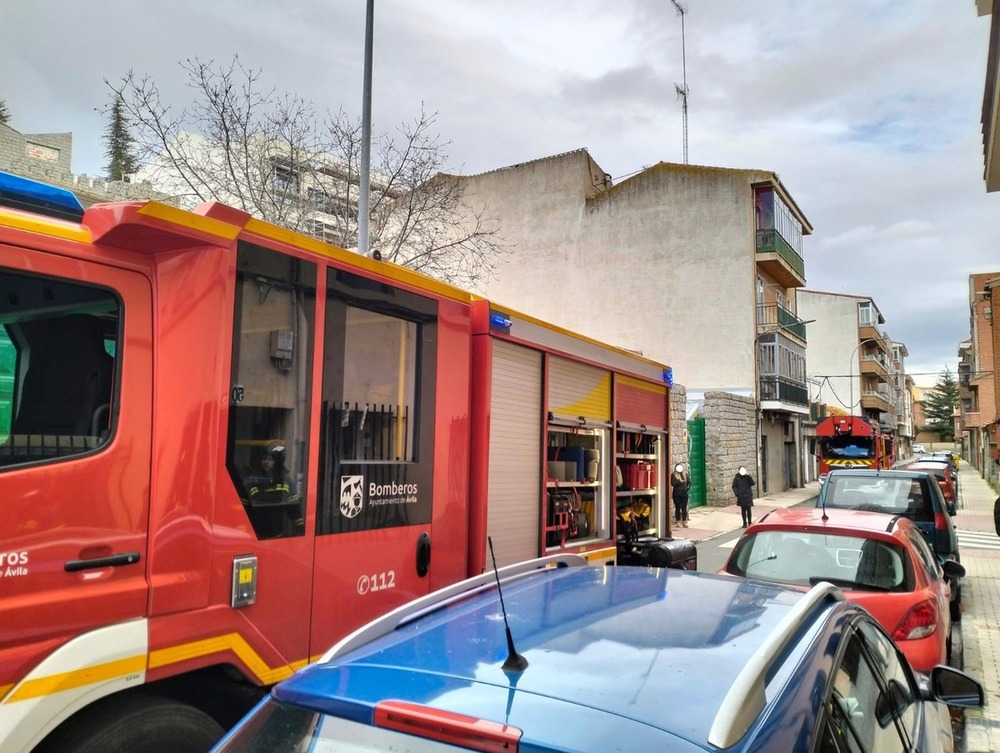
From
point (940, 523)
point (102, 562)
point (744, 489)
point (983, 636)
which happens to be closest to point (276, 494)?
point (102, 562)

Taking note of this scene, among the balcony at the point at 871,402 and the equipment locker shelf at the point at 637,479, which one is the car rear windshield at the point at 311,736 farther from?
the balcony at the point at 871,402

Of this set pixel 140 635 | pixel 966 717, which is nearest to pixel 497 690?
pixel 140 635

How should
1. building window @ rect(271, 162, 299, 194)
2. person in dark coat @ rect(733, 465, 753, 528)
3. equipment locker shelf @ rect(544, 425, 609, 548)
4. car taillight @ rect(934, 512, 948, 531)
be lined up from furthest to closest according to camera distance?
person in dark coat @ rect(733, 465, 753, 528)
building window @ rect(271, 162, 299, 194)
car taillight @ rect(934, 512, 948, 531)
equipment locker shelf @ rect(544, 425, 609, 548)

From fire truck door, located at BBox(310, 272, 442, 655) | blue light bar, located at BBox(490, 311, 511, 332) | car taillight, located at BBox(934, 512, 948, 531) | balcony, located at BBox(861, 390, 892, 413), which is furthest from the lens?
balcony, located at BBox(861, 390, 892, 413)

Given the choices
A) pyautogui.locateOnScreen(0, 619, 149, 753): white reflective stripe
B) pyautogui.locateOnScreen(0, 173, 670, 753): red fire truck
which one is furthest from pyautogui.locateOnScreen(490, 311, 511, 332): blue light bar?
pyautogui.locateOnScreen(0, 619, 149, 753): white reflective stripe

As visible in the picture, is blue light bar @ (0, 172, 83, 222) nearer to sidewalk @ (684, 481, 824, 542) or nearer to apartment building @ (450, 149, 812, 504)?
sidewalk @ (684, 481, 824, 542)

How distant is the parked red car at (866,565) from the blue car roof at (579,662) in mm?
3109

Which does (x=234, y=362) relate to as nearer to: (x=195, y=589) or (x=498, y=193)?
(x=195, y=589)

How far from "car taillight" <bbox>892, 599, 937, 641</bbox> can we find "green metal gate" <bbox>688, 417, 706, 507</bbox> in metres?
18.9

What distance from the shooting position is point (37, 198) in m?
2.79

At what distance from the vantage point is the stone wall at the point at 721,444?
2462 centimetres

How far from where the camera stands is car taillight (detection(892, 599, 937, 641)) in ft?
16.4

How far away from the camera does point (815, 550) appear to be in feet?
18.4

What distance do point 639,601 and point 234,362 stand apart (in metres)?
1.93
